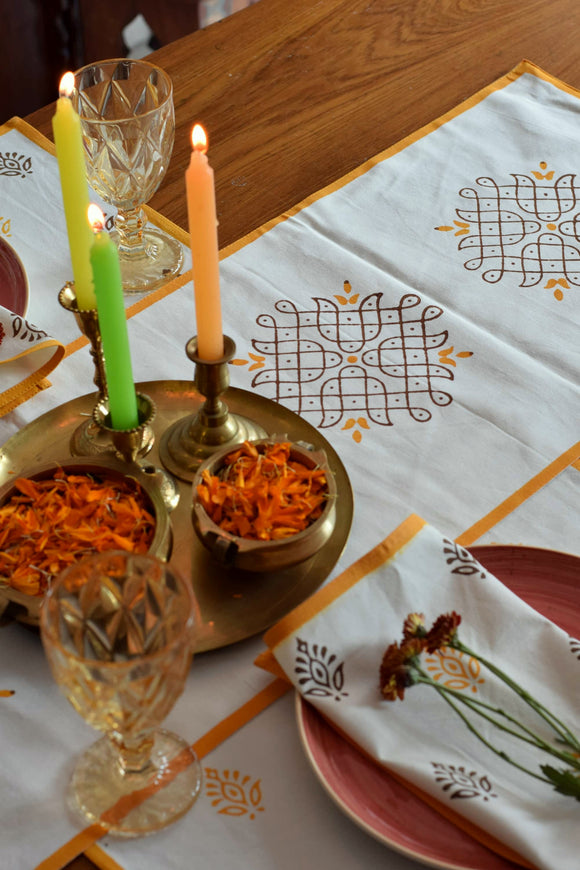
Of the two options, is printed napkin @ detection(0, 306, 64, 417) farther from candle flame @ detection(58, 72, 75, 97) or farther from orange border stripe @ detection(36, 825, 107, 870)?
orange border stripe @ detection(36, 825, 107, 870)

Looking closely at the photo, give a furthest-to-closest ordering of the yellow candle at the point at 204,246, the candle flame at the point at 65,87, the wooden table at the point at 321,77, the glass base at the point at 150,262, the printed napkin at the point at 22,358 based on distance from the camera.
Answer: the wooden table at the point at 321,77 → the glass base at the point at 150,262 → the printed napkin at the point at 22,358 → the candle flame at the point at 65,87 → the yellow candle at the point at 204,246

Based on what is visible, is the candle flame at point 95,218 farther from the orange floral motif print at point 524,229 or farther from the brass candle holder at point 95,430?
the orange floral motif print at point 524,229

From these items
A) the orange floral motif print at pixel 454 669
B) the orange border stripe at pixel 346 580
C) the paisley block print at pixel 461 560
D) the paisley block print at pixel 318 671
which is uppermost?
the orange border stripe at pixel 346 580

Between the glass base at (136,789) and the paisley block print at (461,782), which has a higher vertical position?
the paisley block print at (461,782)

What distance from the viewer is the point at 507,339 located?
1.01 meters

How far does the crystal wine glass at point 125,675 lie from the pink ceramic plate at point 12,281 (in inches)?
18.5

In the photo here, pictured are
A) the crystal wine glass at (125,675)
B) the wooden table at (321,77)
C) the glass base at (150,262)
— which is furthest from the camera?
the wooden table at (321,77)

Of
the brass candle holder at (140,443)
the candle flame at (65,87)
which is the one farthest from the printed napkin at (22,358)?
the candle flame at (65,87)

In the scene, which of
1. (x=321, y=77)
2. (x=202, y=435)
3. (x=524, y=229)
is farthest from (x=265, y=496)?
(x=321, y=77)

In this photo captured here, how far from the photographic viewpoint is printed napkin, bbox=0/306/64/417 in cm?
93

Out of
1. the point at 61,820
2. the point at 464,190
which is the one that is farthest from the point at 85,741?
the point at 464,190

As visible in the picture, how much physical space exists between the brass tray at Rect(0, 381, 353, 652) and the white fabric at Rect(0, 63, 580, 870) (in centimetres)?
2

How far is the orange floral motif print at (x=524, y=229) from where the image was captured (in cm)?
108

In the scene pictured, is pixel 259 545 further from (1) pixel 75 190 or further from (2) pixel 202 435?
(1) pixel 75 190
